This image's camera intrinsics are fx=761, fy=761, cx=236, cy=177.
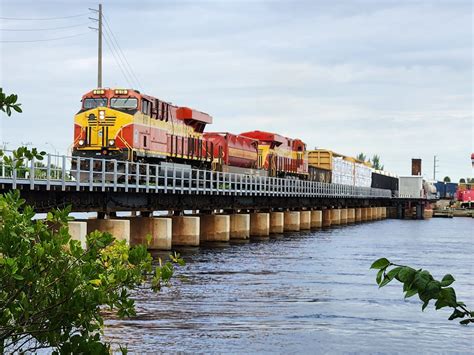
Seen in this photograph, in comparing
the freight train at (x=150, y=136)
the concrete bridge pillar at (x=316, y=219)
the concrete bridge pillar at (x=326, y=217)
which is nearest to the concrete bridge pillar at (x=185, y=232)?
the freight train at (x=150, y=136)

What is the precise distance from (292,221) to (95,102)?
113ft

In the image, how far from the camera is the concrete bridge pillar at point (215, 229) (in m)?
48.6

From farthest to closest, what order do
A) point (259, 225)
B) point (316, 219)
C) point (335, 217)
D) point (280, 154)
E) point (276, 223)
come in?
1. point (335, 217)
2. point (316, 219)
3. point (280, 154)
4. point (276, 223)
5. point (259, 225)

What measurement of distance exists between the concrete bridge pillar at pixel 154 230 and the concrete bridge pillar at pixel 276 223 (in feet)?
84.7

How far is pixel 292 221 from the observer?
68.8m

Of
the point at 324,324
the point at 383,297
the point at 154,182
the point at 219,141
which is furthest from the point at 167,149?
the point at 324,324

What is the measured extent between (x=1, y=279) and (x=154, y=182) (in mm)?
30156

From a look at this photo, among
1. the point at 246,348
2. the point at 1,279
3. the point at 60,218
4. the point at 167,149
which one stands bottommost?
the point at 246,348

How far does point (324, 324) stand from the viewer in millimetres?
20188

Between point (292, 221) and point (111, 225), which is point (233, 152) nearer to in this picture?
point (292, 221)

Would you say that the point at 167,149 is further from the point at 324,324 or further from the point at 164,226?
the point at 324,324

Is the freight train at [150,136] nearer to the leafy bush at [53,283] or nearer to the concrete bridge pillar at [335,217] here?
the concrete bridge pillar at [335,217]

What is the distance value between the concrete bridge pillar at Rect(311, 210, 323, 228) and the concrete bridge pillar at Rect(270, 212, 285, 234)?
13.7 metres

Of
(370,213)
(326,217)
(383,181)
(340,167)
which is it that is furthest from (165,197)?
(383,181)
